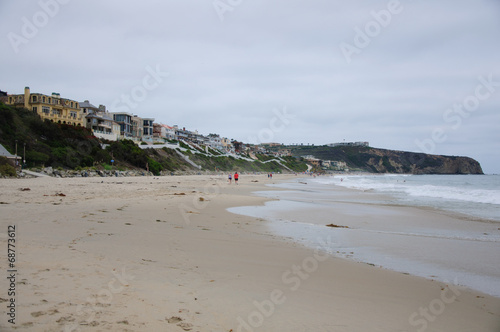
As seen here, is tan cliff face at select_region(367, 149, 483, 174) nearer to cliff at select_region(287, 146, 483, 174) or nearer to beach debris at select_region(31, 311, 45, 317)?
cliff at select_region(287, 146, 483, 174)

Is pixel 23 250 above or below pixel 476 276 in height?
above

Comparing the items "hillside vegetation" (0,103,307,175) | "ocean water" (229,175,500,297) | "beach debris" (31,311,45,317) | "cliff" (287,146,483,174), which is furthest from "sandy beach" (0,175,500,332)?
"cliff" (287,146,483,174)

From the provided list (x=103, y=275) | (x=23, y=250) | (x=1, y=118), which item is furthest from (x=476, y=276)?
(x=1, y=118)

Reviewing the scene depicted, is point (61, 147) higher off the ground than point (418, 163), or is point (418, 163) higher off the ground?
point (418, 163)

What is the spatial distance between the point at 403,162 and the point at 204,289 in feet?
648

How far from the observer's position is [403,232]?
29.9 ft

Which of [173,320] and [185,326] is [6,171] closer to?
[173,320]

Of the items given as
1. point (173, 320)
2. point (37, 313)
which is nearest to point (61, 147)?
point (37, 313)

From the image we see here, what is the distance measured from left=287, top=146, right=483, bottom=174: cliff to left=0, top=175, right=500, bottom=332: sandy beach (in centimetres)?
18241

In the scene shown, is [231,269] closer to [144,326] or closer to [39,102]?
[144,326]

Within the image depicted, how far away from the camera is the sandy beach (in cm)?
289

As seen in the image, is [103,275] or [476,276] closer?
[103,275]

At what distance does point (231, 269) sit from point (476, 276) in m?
3.82

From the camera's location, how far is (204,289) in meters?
3.72
